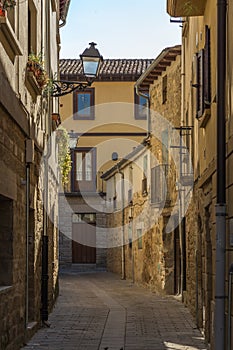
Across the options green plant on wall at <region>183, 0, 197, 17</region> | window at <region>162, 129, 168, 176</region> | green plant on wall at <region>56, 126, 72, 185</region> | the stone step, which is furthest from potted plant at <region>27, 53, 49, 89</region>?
the stone step

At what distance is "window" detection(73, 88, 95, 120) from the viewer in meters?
39.3

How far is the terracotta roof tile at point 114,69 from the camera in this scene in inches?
1560

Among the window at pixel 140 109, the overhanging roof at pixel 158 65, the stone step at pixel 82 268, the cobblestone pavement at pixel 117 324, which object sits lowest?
the stone step at pixel 82 268

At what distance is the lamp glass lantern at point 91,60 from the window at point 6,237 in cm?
441

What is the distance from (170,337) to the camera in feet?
42.3

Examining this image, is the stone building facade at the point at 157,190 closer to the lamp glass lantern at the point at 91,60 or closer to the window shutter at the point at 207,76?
the lamp glass lantern at the point at 91,60

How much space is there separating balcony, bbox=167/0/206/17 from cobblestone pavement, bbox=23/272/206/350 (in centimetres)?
493

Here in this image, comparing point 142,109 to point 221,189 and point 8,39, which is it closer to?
point 8,39

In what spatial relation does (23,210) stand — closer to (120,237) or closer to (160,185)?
(160,185)

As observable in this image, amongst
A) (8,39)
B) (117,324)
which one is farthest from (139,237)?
(8,39)

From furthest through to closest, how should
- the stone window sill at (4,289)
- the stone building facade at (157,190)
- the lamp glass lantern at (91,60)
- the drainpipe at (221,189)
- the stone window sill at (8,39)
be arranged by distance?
the stone building facade at (157,190), the lamp glass lantern at (91,60), the stone window sill at (4,289), the stone window sill at (8,39), the drainpipe at (221,189)

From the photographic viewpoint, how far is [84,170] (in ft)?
129

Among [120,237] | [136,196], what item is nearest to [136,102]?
[120,237]

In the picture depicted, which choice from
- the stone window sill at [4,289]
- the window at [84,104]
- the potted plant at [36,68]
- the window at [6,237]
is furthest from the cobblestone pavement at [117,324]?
the window at [84,104]
